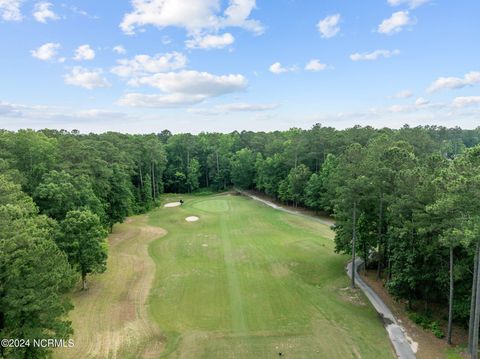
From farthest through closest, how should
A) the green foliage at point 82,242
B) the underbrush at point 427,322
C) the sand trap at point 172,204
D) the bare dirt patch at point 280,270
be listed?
the sand trap at point 172,204 → the bare dirt patch at point 280,270 → the green foliage at point 82,242 → the underbrush at point 427,322

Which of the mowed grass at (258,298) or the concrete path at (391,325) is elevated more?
the mowed grass at (258,298)

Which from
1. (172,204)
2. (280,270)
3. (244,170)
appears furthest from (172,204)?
(280,270)

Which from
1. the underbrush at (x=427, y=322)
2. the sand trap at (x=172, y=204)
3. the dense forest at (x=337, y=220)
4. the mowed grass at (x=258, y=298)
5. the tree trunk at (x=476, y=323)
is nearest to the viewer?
the dense forest at (x=337, y=220)

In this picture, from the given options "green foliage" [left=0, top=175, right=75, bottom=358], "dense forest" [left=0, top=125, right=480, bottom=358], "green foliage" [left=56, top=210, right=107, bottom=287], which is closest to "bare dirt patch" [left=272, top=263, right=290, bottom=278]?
"dense forest" [left=0, top=125, right=480, bottom=358]

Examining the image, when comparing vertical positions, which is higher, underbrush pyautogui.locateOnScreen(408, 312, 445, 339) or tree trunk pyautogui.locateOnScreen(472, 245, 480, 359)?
tree trunk pyautogui.locateOnScreen(472, 245, 480, 359)

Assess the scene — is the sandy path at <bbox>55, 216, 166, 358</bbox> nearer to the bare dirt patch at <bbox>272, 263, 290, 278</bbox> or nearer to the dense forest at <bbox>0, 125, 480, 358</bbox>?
the dense forest at <bbox>0, 125, 480, 358</bbox>

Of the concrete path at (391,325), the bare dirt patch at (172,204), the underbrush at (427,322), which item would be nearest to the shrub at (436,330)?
the underbrush at (427,322)

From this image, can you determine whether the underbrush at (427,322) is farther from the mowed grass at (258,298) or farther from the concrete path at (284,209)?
the concrete path at (284,209)
